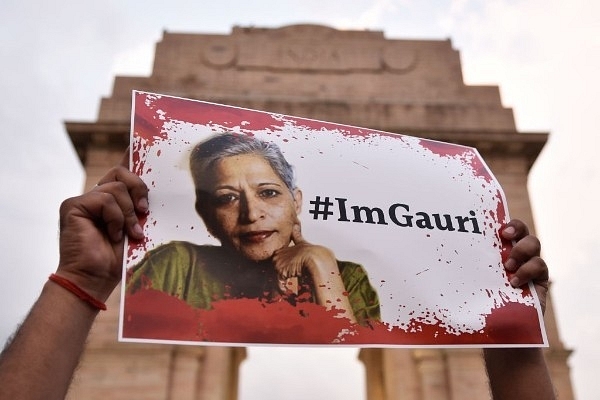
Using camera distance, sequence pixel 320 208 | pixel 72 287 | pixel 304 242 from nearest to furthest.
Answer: pixel 72 287
pixel 304 242
pixel 320 208

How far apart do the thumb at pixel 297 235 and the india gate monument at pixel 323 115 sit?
32.8ft

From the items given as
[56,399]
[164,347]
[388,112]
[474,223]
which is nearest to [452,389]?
[164,347]

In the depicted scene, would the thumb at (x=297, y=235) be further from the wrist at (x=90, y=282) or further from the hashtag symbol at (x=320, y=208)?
the wrist at (x=90, y=282)

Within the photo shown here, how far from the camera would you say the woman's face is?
220 centimetres

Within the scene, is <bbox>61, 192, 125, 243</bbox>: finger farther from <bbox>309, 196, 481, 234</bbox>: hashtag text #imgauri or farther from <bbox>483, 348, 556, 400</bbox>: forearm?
<bbox>483, 348, 556, 400</bbox>: forearm

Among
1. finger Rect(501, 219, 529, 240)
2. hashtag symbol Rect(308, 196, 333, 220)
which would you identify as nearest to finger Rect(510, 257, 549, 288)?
finger Rect(501, 219, 529, 240)

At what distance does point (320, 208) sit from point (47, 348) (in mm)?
1129

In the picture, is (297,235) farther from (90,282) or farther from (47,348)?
(47,348)

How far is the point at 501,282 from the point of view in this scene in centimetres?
243

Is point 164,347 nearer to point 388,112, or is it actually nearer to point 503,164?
point 388,112

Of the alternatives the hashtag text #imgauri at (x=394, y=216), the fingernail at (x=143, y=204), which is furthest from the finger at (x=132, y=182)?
the hashtag text #imgauri at (x=394, y=216)

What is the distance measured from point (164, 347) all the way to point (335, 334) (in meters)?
10.2

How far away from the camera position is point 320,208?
240 cm

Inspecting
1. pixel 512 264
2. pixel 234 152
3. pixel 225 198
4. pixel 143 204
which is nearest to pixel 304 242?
pixel 225 198
